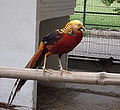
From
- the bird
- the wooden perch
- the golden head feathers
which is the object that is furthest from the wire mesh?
the wooden perch

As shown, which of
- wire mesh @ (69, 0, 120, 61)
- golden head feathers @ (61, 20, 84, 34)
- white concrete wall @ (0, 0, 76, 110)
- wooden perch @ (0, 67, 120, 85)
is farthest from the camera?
wire mesh @ (69, 0, 120, 61)

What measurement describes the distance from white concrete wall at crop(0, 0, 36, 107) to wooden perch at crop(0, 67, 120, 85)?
2163 millimetres

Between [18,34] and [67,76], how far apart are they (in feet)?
7.88

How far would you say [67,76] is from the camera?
1.92 m

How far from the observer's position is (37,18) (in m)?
4.11

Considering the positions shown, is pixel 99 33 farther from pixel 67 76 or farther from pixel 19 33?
pixel 67 76

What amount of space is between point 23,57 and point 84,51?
158 inches

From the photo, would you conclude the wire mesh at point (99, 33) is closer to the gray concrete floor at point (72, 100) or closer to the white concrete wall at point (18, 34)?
the gray concrete floor at point (72, 100)

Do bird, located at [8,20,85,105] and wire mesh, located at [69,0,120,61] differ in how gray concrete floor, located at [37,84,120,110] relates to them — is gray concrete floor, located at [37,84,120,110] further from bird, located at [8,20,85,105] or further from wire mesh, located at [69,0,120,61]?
bird, located at [8,20,85,105]

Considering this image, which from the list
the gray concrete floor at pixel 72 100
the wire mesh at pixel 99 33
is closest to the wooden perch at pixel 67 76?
the gray concrete floor at pixel 72 100

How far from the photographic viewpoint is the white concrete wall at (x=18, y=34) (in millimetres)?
4105

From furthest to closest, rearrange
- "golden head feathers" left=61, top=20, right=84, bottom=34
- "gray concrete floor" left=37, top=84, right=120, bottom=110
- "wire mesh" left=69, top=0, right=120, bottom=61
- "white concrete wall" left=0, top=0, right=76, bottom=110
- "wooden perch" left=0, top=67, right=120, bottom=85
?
1. "wire mesh" left=69, top=0, right=120, bottom=61
2. "gray concrete floor" left=37, top=84, right=120, bottom=110
3. "white concrete wall" left=0, top=0, right=76, bottom=110
4. "golden head feathers" left=61, top=20, right=84, bottom=34
5. "wooden perch" left=0, top=67, right=120, bottom=85

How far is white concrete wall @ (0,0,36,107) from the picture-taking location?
411 centimetres

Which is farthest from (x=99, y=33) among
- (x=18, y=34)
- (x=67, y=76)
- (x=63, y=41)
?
(x=67, y=76)
